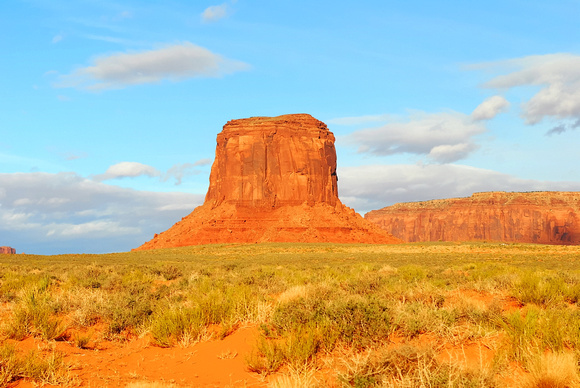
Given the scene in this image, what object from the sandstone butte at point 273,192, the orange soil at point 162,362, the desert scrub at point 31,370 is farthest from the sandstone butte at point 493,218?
the desert scrub at point 31,370

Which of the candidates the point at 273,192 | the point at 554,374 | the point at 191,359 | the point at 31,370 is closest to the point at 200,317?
the point at 191,359

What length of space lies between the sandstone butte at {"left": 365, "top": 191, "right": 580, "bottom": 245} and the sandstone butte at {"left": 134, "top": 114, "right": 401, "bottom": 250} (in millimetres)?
64066

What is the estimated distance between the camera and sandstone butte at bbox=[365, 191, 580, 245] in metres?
134

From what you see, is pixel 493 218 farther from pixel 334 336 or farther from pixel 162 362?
pixel 162 362

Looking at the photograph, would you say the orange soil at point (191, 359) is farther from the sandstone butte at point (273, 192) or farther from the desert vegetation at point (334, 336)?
the sandstone butte at point (273, 192)

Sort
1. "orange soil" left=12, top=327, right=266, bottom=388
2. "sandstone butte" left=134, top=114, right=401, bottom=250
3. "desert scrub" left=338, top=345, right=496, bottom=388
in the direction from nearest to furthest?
"desert scrub" left=338, top=345, right=496, bottom=388
"orange soil" left=12, top=327, right=266, bottom=388
"sandstone butte" left=134, top=114, right=401, bottom=250

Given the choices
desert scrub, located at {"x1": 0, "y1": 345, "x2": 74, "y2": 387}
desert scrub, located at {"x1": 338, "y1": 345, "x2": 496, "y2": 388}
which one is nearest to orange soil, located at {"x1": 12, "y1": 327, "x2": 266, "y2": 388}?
desert scrub, located at {"x1": 0, "y1": 345, "x2": 74, "y2": 387}

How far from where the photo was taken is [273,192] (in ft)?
313

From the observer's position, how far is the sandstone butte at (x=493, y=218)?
13438 cm

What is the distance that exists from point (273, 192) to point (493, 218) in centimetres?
7922

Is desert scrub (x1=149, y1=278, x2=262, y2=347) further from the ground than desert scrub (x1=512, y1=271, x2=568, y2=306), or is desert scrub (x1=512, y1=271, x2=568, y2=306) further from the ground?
desert scrub (x1=149, y1=278, x2=262, y2=347)

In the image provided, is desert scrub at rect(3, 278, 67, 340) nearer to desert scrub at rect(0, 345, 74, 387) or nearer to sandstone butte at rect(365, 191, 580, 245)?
desert scrub at rect(0, 345, 74, 387)

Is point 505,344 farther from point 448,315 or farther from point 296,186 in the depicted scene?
point 296,186

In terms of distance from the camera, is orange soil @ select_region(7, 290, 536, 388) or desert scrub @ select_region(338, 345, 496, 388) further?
orange soil @ select_region(7, 290, 536, 388)
